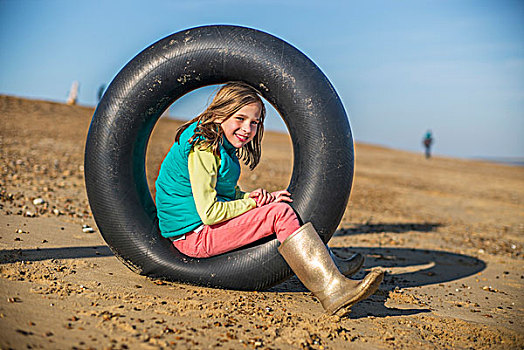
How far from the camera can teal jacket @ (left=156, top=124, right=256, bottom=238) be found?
3565 mm

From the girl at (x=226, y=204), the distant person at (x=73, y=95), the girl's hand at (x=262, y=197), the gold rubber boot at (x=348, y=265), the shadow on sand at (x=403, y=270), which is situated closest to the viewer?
the girl at (x=226, y=204)

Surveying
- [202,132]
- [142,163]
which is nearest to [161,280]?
[142,163]

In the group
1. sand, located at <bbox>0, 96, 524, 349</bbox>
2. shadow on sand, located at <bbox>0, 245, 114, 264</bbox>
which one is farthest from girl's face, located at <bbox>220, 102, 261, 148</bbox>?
shadow on sand, located at <bbox>0, 245, 114, 264</bbox>

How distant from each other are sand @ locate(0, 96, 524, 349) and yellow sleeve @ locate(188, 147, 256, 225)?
0.62 m

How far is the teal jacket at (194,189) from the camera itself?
3565mm

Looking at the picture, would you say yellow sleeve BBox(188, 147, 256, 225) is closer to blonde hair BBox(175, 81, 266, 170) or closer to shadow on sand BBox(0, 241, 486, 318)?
blonde hair BBox(175, 81, 266, 170)

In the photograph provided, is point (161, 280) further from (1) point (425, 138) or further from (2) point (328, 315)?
(1) point (425, 138)

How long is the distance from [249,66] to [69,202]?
171 inches

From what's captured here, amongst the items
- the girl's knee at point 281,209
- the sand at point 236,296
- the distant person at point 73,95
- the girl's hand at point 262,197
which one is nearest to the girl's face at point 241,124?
the girl's hand at point 262,197

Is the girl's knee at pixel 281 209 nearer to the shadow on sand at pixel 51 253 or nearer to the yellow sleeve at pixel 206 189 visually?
the yellow sleeve at pixel 206 189

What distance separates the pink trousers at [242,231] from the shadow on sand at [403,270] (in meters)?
0.71

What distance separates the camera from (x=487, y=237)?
8.85m

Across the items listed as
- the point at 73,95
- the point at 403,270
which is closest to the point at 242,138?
the point at 403,270

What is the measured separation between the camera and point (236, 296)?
375 centimetres
